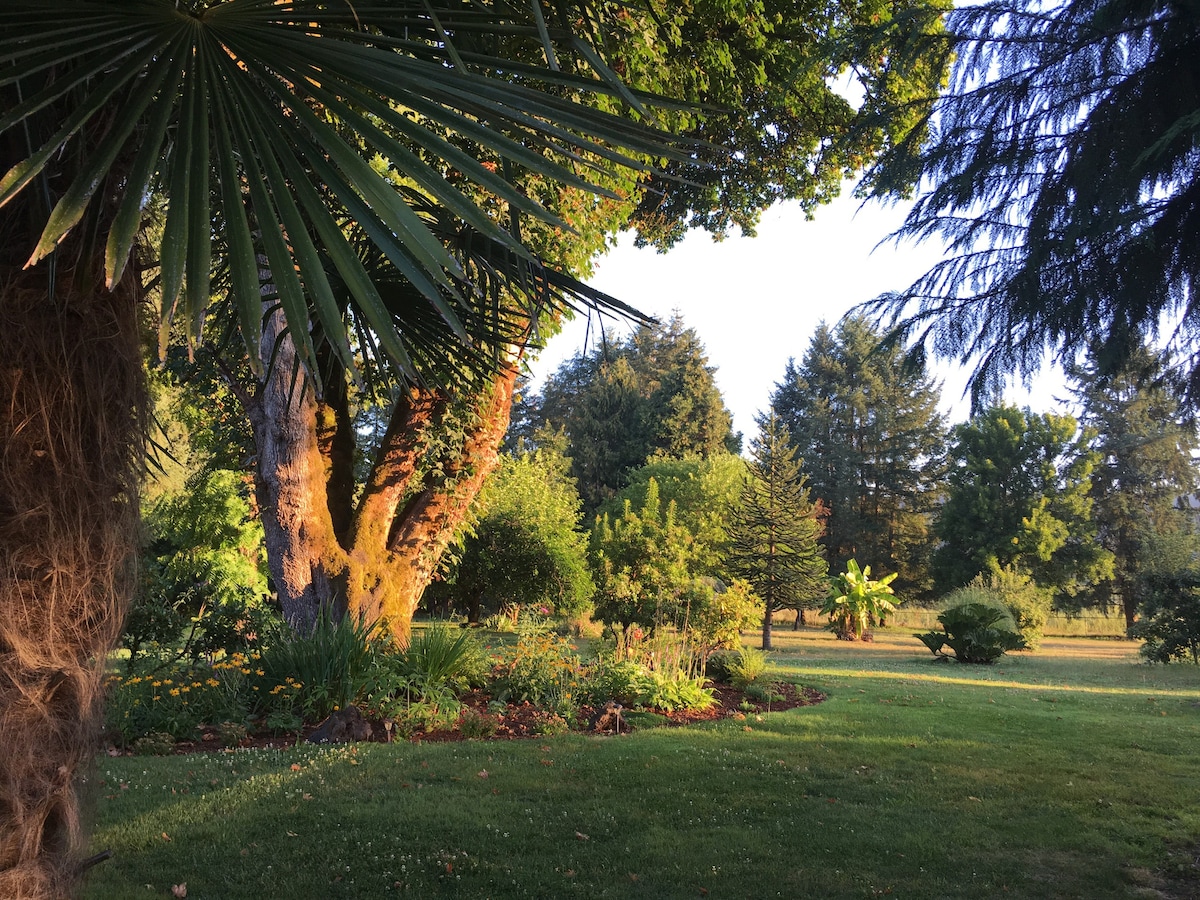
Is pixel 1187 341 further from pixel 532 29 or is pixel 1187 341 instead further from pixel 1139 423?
pixel 1139 423

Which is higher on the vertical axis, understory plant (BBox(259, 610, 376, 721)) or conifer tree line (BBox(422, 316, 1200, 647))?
conifer tree line (BBox(422, 316, 1200, 647))

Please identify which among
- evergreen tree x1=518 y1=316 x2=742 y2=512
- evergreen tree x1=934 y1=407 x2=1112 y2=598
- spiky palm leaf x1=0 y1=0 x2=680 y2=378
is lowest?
spiky palm leaf x1=0 y1=0 x2=680 y2=378

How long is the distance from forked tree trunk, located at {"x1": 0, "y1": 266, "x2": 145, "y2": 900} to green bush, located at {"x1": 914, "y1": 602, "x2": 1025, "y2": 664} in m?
20.0

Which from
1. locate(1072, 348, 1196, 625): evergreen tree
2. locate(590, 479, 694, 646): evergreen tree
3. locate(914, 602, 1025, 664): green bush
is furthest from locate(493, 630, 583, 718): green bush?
locate(1072, 348, 1196, 625): evergreen tree

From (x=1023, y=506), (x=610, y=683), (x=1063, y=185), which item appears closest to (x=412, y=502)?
(x=610, y=683)

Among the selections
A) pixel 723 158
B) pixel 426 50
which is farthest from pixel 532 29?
pixel 723 158


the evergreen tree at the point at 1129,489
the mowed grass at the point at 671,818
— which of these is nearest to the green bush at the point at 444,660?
the mowed grass at the point at 671,818

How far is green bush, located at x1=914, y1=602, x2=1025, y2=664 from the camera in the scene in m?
19.1

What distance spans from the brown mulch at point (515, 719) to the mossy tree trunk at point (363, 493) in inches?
62.2

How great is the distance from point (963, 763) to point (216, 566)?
52.0 feet

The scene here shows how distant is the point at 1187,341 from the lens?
12.9ft

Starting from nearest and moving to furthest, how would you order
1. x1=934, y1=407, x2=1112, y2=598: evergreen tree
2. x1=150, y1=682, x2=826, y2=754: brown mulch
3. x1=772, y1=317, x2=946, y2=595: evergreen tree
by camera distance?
x1=150, y1=682, x2=826, y2=754: brown mulch
x1=934, y1=407, x2=1112, y2=598: evergreen tree
x1=772, y1=317, x2=946, y2=595: evergreen tree

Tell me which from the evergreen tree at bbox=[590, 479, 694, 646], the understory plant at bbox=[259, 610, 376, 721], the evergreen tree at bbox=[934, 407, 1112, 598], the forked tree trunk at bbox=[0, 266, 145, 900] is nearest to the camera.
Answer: the forked tree trunk at bbox=[0, 266, 145, 900]

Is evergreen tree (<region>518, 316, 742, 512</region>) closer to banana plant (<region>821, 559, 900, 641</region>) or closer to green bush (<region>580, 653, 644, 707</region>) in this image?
banana plant (<region>821, 559, 900, 641</region>)
